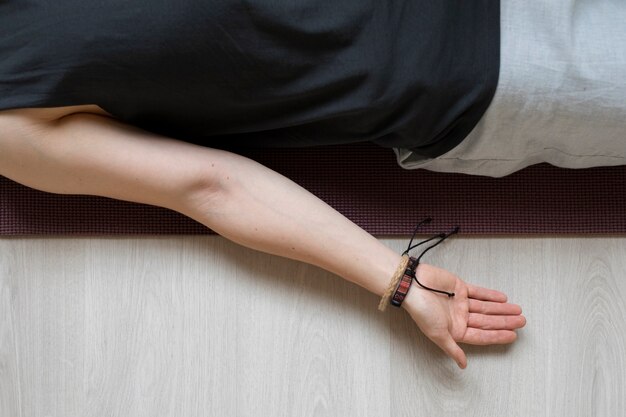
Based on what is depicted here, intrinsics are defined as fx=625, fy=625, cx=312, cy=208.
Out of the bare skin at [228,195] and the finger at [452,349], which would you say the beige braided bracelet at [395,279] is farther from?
the finger at [452,349]

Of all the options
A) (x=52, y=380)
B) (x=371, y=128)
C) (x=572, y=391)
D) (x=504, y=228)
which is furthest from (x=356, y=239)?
(x=52, y=380)

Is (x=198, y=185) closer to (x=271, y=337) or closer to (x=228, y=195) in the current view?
(x=228, y=195)

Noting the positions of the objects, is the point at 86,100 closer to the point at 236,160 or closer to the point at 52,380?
the point at 236,160

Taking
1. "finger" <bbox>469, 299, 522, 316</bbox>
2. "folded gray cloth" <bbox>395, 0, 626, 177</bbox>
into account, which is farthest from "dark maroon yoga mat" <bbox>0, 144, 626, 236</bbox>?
"folded gray cloth" <bbox>395, 0, 626, 177</bbox>

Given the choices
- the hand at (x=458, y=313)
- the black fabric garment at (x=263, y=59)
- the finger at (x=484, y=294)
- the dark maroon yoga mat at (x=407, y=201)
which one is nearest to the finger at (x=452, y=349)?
the hand at (x=458, y=313)

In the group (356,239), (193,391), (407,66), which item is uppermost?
(407,66)

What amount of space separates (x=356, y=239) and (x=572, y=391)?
0.57 m

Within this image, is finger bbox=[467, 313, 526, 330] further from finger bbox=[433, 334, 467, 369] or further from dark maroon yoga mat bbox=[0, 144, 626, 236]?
dark maroon yoga mat bbox=[0, 144, 626, 236]

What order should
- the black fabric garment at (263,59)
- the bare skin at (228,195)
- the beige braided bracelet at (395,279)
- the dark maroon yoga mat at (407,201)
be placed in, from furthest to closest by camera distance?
the dark maroon yoga mat at (407,201), the beige braided bracelet at (395,279), the bare skin at (228,195), the black fabric garment at (263,59)

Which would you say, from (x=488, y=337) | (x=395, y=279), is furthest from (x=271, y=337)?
(x=488, y=337)

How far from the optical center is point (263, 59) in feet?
3.14

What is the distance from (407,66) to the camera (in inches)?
38.0

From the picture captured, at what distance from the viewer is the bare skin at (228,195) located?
40.6 inches

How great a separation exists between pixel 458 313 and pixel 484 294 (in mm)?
73
